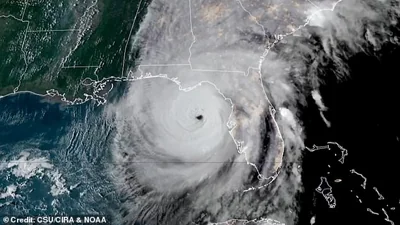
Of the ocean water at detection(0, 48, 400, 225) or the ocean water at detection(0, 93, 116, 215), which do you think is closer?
the ocean water at detection(0, 48, 400, 225)

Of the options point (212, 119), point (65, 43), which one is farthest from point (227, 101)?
point (65, 43)

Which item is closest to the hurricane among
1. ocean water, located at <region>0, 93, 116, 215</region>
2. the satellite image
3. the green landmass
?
the satellite image

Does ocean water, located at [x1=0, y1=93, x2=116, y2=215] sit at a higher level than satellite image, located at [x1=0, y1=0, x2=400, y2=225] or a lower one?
lower

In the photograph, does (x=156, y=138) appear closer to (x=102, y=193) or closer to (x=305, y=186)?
(x=102, y=193)

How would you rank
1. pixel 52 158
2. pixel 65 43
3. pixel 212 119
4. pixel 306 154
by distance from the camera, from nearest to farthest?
pixel 306 154 < pixel 212 119 < pixel 52 158 < pixel 65 43

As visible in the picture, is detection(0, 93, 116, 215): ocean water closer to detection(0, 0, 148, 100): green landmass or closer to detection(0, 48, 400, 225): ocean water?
detection(0, 48, 400, 225): ocean water

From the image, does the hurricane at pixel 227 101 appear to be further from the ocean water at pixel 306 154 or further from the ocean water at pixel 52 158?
the ocean water at pixel 52 158

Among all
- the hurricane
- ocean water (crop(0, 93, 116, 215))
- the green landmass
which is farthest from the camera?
the green landmass

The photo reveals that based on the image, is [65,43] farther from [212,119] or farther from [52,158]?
[212,119]
